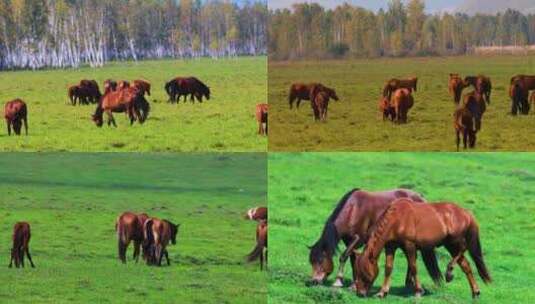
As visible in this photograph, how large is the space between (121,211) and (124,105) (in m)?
1.07

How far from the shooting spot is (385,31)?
12.9 meters

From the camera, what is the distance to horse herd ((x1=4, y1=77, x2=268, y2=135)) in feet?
43.3

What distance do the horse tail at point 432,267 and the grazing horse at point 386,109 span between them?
137 cm

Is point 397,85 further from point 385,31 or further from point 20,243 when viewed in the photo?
point 20,243

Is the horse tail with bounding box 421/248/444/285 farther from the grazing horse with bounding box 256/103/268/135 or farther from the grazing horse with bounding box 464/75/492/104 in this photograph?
the grazing horse with bounding box 256/103/268/135

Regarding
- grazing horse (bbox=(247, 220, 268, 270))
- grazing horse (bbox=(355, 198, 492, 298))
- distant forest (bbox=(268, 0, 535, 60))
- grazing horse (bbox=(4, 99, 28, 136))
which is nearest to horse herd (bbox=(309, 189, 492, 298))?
grazing horse (bbox=(355, 198, 492, 298))

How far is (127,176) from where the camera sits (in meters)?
13.2

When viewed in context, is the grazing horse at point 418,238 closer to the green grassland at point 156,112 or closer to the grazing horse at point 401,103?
the grazing horse at point 401,103

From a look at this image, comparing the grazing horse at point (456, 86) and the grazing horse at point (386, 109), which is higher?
the grazing horse at point (456, 86)

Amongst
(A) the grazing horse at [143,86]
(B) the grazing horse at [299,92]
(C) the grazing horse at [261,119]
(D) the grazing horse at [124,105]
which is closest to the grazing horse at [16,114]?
(D) the grazing horse at [124,105]

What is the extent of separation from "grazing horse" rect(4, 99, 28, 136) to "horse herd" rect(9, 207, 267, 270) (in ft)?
3.22

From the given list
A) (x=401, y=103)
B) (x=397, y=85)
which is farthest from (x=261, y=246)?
(x=397, y=85)

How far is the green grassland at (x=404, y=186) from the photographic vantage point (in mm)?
12531

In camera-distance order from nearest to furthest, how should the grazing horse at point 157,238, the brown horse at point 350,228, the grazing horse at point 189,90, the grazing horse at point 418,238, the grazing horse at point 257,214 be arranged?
the grazing horse at point 418,238 < the brown horse at point 350,228 < the grazing horse at point 257,214 < the grazing horse at point 157,238 < the grazing horse at point 189,90
